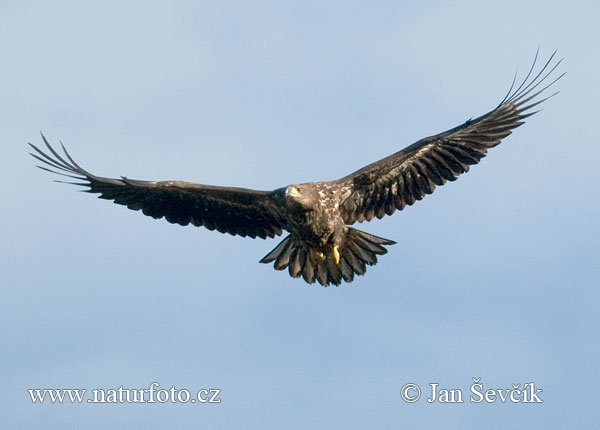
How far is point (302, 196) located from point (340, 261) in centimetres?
91

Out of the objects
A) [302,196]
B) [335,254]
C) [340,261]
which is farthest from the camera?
[340,261]

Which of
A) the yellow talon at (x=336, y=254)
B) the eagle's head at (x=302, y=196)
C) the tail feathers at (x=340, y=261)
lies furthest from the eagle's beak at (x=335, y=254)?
the eagle's head at (x=302, y=196)

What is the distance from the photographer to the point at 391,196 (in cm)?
1350

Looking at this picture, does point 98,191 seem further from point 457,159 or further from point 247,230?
point 457,159

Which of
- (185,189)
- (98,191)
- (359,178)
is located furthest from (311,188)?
(98,191)

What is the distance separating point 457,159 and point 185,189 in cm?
287

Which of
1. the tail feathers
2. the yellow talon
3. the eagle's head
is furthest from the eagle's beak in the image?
the eagle's head

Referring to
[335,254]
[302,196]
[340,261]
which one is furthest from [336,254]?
[302,196]

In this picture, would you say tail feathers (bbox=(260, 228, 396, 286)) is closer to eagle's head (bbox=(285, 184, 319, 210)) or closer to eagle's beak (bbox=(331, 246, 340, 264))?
eagle's beak (bbox=(331, 246, 340, 264))

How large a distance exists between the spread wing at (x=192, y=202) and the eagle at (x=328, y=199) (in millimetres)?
11

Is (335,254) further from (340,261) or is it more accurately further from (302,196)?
(302,196)

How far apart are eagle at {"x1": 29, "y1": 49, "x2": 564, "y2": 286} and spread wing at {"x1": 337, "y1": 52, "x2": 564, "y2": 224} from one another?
1cm

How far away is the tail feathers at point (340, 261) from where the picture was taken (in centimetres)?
1314

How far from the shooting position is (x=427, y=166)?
1345cm
